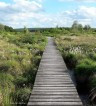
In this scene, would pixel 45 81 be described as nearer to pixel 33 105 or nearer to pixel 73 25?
pixel 33 105

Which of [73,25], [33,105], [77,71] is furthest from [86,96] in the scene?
[73,25]

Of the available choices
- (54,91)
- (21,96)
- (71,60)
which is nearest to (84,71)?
(54,91)

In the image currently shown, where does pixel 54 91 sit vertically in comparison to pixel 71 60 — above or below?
above

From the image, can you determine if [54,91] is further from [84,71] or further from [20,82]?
[84,71]

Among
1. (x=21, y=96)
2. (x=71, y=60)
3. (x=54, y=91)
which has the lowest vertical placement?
(x=71, y=60)

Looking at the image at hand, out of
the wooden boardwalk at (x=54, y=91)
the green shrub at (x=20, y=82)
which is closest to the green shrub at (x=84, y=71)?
the wooden boardwalk at (x=54, y=91)

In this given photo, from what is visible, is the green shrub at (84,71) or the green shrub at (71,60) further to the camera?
the green shrub at (71,60)

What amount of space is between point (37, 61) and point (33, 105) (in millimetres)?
7711

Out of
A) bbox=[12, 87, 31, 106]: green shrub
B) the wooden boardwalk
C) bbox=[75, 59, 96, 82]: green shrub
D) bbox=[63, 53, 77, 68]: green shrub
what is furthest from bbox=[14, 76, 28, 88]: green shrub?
bbox=[63, 53, 77, 68]: green shrub

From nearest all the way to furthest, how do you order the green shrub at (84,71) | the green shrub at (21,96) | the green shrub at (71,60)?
1. the green shrub at (21,96)
2. the green shrub at (84,71)
3. the green shrub at (71,60)

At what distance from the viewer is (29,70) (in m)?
11.7

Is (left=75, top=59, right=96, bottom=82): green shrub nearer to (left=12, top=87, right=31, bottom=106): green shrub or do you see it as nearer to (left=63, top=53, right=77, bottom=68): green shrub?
(left=63, top=53, right=77, bottom=68): green shrub

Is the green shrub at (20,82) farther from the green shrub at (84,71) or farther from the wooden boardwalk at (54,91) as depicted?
the green shrub at (84,71)

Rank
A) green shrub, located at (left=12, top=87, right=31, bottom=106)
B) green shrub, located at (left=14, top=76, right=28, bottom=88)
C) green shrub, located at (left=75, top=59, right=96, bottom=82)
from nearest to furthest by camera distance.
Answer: green shrub, located at (left=12, top=87, right=31, bottom=106), green shrub, located at (left=14, top=76, right=28, bottom=88), green shrub, located at (left=75, top=59, right=96, bottom=82)
